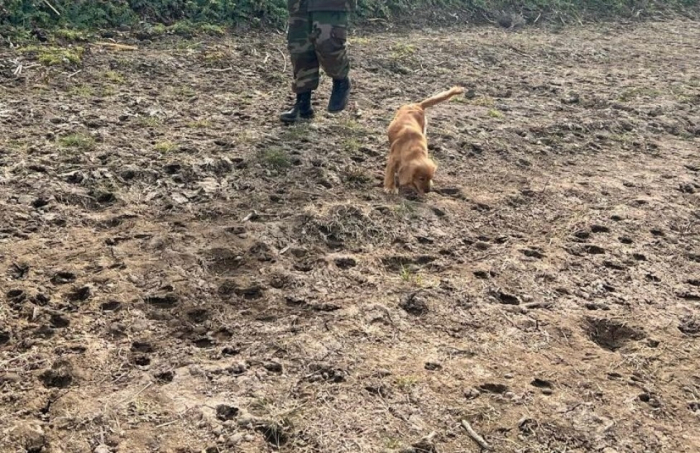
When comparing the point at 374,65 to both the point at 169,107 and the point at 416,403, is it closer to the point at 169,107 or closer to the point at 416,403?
the point at 169,107

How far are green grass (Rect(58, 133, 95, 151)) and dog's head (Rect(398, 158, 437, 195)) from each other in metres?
1.96

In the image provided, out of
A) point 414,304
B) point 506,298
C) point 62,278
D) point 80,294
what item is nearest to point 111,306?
point 80,294

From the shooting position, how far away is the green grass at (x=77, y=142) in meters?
4.51

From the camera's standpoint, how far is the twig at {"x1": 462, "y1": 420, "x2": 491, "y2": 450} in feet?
7.91

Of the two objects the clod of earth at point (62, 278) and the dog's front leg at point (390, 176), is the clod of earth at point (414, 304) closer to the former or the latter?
the dog's front leg at point (390, 176)

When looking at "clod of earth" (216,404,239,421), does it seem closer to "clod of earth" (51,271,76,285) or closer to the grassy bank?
"clod of earth" (51,271,76,285)

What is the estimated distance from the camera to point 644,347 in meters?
3.03

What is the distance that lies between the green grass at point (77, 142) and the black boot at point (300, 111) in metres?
1.40

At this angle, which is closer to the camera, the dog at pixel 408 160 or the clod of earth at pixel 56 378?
the clod of earth at pixel 56 378

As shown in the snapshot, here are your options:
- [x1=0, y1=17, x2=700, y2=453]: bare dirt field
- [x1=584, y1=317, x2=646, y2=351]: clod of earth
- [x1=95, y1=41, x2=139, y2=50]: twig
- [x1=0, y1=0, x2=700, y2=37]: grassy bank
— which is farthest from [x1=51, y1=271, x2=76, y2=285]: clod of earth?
[x1=0, y1=0, x2=700, y2=37]: grassy bank

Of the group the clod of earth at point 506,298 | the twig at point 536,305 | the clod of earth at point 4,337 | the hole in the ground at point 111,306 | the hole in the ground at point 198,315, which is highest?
the twig at point 536,305

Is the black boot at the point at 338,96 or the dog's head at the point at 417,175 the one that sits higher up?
the black boot at the point at 338,96

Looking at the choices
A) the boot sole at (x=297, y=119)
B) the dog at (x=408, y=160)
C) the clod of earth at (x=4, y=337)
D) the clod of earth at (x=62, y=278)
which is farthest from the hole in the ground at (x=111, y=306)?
the boot sole at (x=297, y=119)

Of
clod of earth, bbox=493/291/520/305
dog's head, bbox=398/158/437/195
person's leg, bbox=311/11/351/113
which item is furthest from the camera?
person's leg, bbox=311/11/351/113
